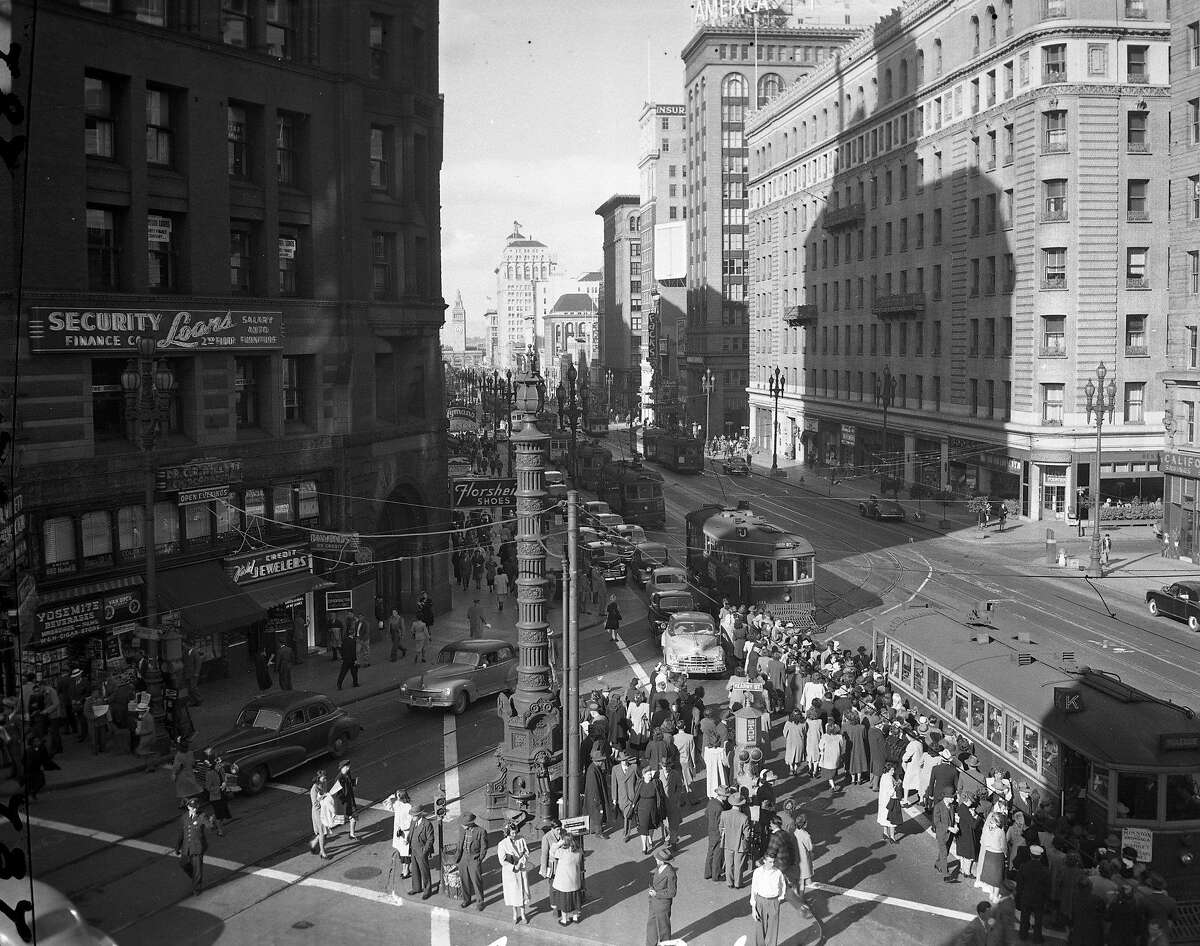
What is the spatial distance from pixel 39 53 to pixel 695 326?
398 ft

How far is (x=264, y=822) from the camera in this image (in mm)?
22625

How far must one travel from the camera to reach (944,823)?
19312 mm

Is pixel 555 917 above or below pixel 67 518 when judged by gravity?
below

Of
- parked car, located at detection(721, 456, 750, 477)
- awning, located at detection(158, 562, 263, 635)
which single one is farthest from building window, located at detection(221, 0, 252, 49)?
parked car, located at detection(721, 456, 750, 477)

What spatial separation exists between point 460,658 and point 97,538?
9.77m

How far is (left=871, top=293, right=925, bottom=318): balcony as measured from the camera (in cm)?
7819

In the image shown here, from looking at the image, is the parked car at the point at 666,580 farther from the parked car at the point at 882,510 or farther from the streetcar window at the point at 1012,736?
the parked car at the point at 882,510

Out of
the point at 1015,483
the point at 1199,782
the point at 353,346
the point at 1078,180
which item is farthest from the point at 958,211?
the point at 1199,782

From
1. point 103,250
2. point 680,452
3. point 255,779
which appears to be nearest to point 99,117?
point 103,250

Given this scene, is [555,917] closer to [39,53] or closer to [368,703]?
[368,703]

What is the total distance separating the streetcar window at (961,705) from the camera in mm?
23620

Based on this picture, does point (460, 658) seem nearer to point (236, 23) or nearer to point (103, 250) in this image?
point (103, 250)

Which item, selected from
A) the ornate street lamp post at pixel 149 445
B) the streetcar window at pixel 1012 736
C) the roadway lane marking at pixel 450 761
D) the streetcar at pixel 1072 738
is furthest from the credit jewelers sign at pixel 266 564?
the streetcar window at pixel 1012 736

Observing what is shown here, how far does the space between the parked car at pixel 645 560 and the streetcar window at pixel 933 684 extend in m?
24.1
